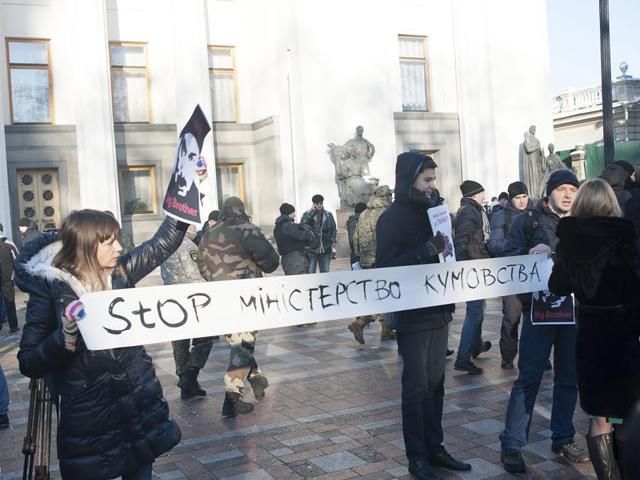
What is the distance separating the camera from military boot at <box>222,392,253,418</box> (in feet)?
21.5

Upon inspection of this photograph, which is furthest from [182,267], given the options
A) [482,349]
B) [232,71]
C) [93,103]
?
[232,71]

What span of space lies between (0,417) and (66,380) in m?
3.97

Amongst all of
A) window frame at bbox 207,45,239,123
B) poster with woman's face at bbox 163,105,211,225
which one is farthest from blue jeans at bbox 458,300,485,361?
window frame at bbox 207,45,239,123

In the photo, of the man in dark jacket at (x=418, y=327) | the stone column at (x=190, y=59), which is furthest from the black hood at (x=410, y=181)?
the stone column at (x=190, y=59)

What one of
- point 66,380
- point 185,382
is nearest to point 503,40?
point 185,382

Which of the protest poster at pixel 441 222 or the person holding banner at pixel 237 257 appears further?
the person holding banner at pixel 237 257

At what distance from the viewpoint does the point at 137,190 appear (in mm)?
25891

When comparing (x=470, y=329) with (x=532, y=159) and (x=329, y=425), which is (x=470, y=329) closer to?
(x=329, y=425)

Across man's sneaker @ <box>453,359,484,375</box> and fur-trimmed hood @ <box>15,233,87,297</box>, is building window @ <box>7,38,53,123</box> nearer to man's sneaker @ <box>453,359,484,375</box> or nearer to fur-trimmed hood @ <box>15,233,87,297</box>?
man's sneaker @ <box>453,359,484,375</box>

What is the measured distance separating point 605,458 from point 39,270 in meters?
2.99

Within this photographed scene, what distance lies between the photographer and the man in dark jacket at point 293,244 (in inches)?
458

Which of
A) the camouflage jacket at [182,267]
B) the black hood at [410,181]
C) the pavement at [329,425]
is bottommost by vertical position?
the pavement at [329,425]

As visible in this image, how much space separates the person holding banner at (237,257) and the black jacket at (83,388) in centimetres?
346

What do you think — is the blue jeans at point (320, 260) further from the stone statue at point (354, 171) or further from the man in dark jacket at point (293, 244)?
the stone statue at point (354, 171)
